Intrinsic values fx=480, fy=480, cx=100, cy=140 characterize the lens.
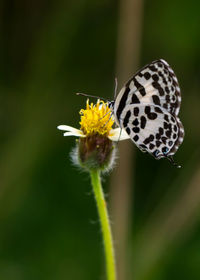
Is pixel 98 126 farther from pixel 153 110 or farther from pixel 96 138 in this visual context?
pixel 153 110

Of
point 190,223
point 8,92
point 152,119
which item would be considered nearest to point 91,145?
point 152,119

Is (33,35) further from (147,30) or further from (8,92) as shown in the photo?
(147,30)

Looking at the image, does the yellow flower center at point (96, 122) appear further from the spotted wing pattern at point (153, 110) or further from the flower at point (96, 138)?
the spotted wing pattern at point (153, 110)

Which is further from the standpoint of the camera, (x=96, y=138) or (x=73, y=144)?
(x=73, y=144)

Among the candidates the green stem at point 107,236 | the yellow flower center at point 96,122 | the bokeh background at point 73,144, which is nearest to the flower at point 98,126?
the yellow flower center at point 96,122

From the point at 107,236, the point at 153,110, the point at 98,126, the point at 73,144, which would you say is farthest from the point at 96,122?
the point at 73,144

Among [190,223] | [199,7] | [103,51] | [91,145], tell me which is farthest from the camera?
[103,51]
